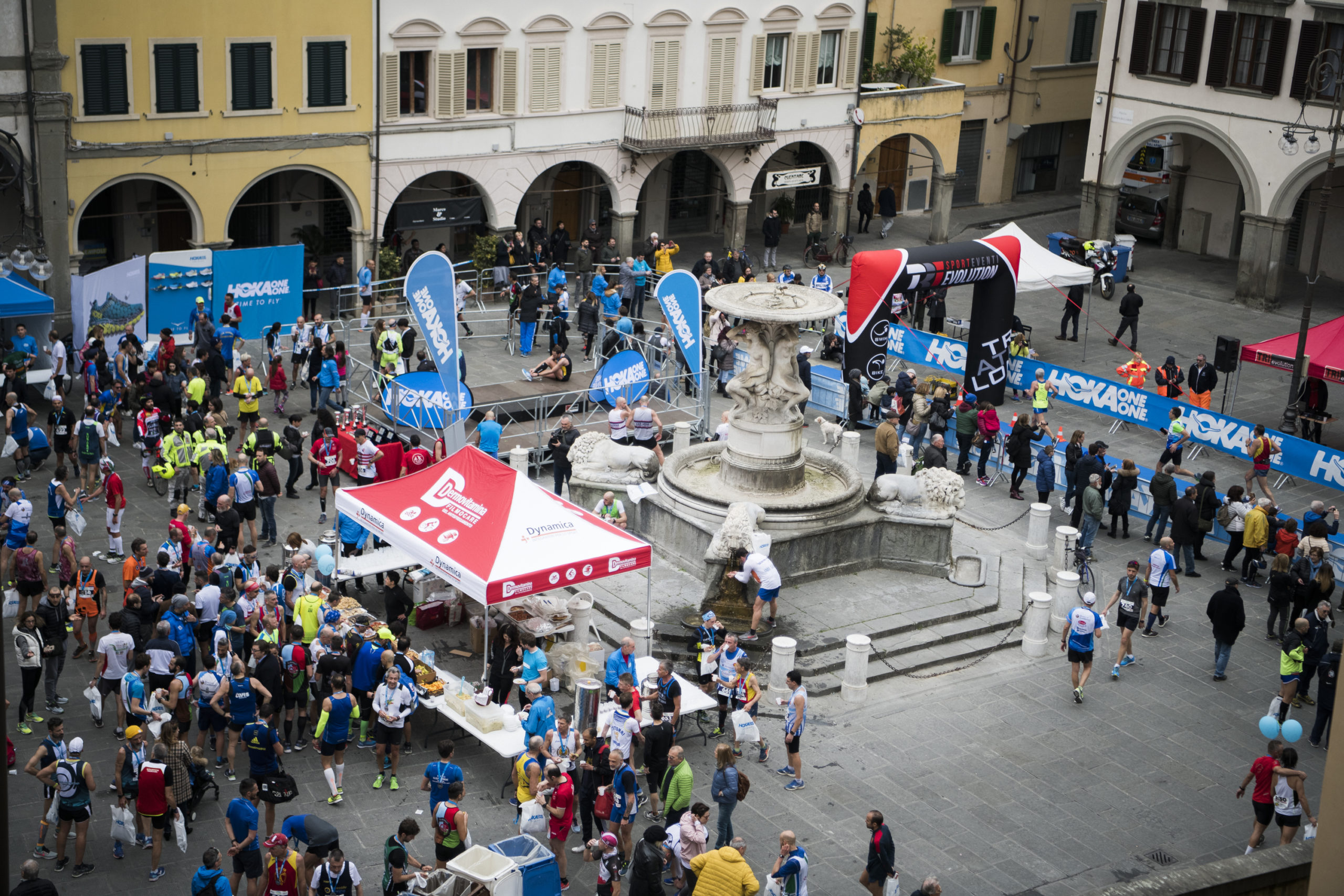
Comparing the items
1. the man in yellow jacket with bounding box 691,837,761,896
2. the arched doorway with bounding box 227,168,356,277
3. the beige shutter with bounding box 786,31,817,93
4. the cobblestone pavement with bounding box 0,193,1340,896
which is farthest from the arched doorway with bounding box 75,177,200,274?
the man in yellow jacket with bounding box 691,837,761,896

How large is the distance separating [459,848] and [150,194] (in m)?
24.9

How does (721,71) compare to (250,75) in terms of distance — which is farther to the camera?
(721,71)

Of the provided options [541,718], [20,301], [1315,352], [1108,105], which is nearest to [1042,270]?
[1315,352]

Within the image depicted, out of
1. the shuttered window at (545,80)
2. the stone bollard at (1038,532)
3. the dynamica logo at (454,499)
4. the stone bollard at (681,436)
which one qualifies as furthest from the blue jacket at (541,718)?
the shuttered window at (545,80)

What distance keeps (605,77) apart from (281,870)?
2714 cm

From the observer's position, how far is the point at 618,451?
22781mm

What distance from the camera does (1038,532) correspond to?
23.6 meters

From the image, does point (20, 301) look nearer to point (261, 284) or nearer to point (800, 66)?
point (261, 284)

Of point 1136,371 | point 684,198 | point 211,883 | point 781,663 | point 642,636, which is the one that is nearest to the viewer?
point 211,883

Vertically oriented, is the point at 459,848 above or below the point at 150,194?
below

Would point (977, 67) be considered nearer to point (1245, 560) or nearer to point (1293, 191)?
point (1293, 191)

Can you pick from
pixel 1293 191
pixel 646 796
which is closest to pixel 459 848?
pixel 646 796

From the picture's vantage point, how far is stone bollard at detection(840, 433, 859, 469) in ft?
85.1

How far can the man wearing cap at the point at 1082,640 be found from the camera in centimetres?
1900
